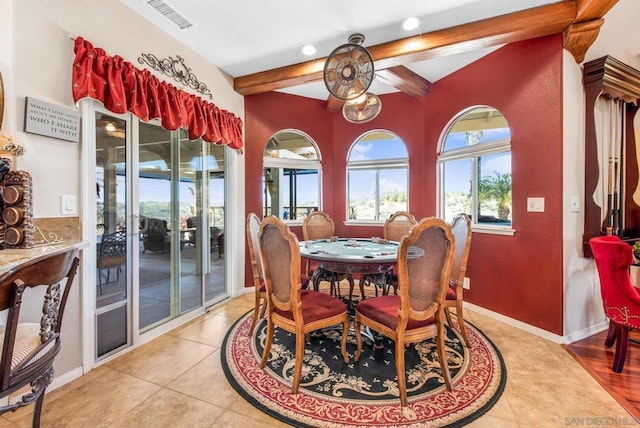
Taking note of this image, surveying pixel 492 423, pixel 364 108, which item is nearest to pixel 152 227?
pixel 364 108

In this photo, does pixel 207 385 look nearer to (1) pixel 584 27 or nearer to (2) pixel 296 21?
(2) pixel 296 21

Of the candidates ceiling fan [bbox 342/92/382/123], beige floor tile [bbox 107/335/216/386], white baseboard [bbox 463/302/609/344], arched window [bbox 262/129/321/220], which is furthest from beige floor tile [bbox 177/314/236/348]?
white baseboard [bbox 463/302/609/344]

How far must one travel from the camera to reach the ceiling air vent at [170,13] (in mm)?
2303

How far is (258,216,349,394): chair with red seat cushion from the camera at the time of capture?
5.90ft

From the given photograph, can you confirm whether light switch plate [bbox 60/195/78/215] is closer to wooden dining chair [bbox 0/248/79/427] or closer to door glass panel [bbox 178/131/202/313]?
wooden dining chair [bbox 0/248/79/427]

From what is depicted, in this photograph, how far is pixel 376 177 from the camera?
14.6ft

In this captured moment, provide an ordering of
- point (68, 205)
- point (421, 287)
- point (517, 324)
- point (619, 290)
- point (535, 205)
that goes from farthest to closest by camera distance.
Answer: point (517, 324)
point (535, 205)
point (619, 290)
point (68, 205)
point (421, 287)

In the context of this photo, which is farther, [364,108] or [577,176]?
[364,108]

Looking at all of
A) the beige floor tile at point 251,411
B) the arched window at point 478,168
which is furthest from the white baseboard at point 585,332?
the beige floor tile at point 251,411

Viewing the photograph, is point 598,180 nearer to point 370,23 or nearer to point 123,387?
point 370,23

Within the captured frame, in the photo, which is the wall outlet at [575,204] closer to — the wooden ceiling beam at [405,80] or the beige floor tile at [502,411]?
the beige floor tile at [502,411]

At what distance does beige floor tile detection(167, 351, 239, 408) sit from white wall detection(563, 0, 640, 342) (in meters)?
2.90

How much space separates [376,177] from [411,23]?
7.42ft

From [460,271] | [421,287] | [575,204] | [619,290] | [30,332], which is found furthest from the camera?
[575,204]
